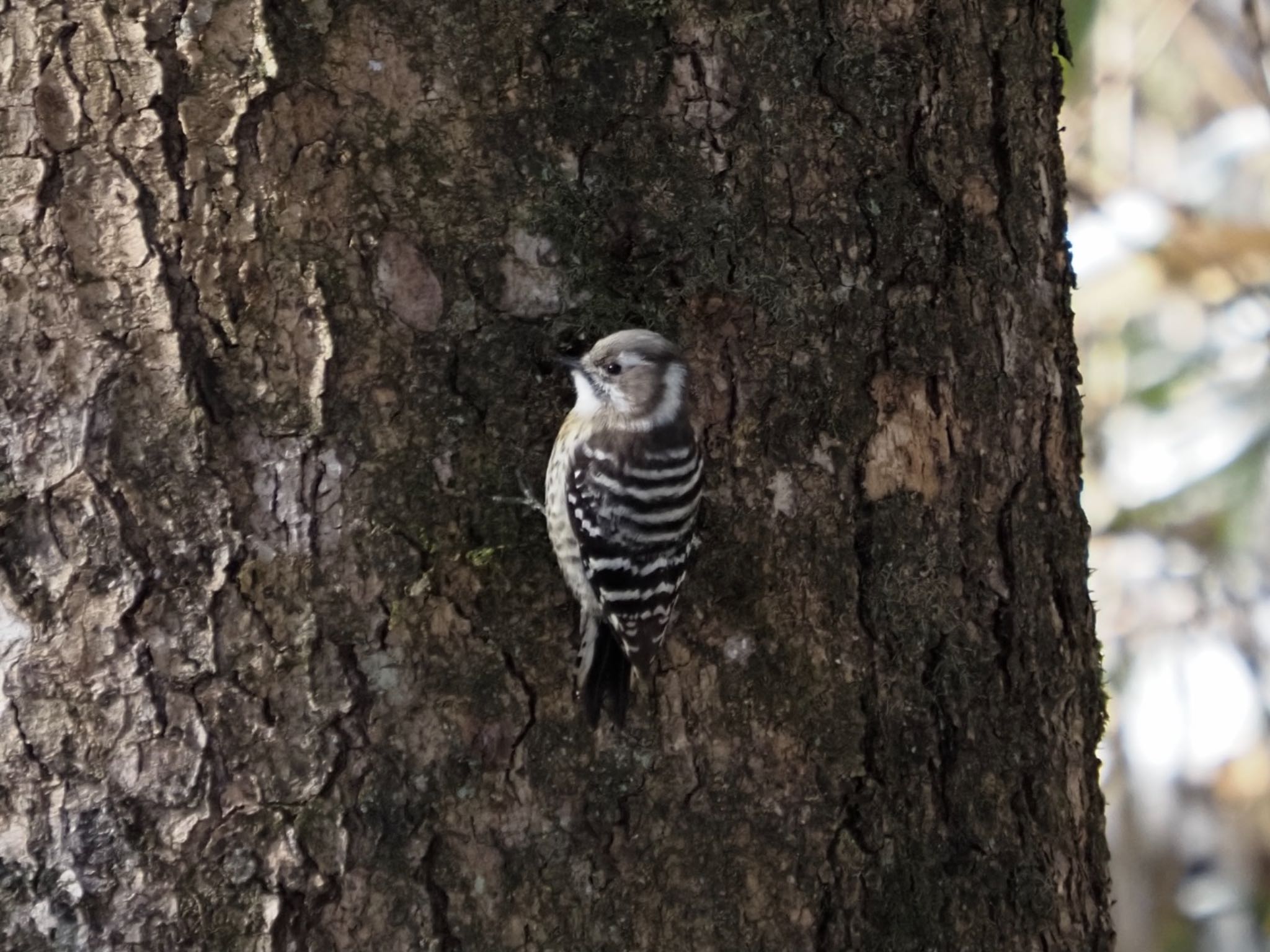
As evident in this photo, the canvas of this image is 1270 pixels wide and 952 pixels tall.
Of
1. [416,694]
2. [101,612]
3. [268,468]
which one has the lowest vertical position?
[416,694]

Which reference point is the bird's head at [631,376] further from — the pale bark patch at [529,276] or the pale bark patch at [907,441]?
the pale bark patch at [907,441]

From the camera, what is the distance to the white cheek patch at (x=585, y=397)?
9.34ft

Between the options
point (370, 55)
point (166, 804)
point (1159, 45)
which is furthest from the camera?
point (1159, 45)

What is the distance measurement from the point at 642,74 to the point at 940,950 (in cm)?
193

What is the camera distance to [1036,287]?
2.99 meters

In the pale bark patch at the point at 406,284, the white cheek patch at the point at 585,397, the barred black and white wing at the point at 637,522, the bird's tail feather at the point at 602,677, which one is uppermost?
the pale bark patch at the point at 406,284

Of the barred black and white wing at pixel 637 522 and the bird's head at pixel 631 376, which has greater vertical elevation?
the bird's head at pixel 631 376

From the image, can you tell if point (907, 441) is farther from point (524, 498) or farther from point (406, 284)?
point (406, 284)

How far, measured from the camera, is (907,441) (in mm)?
2836

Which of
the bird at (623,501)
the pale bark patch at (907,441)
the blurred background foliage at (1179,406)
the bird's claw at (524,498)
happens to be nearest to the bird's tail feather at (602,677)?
the bird at (623,501)

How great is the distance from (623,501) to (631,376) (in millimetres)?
430

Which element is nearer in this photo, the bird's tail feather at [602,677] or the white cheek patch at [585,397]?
the bird's tail feather at [602,677]

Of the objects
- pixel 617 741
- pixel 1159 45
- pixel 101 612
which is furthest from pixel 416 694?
pixel 1159 45

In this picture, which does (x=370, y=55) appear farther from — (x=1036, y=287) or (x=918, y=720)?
(x=918, y=720)
